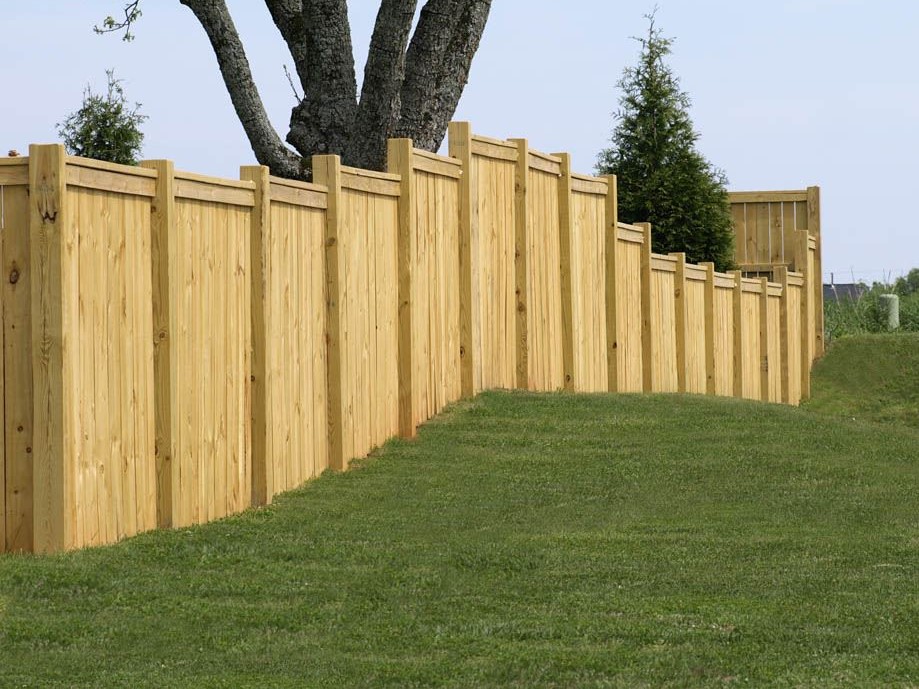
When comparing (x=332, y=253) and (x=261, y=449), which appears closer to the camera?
(x=261, y=449)

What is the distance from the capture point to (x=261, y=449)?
414 inches

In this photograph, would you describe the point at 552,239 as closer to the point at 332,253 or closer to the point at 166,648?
the point at 332,253

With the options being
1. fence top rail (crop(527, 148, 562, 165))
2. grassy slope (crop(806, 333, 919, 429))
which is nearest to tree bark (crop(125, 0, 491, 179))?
fence top rail (crop(527, 148, 562, 165))

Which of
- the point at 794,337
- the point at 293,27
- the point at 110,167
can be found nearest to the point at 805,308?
the point at 794,337

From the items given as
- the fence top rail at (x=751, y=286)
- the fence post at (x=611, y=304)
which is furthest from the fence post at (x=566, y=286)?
the fence top rail at (x=751, y=286)

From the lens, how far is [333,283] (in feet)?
37.7

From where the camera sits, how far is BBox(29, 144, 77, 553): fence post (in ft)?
27.9

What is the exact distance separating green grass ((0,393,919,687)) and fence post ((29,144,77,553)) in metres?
0.34

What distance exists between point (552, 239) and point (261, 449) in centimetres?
596

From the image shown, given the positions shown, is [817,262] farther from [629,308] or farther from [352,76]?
[352,76]

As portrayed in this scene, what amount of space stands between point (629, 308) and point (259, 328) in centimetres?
822

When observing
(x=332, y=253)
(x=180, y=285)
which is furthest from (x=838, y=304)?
(x=180, y=285)

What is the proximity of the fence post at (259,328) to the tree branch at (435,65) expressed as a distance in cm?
689

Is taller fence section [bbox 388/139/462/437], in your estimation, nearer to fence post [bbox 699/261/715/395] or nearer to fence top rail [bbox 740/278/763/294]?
fence post [bbox 699/261/715/395]
